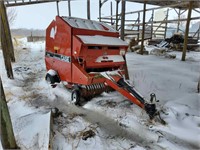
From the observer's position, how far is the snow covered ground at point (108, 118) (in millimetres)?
2338

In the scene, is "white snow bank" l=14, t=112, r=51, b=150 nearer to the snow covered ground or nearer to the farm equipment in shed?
the snow covered ground

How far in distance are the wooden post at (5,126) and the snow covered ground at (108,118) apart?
20 cm

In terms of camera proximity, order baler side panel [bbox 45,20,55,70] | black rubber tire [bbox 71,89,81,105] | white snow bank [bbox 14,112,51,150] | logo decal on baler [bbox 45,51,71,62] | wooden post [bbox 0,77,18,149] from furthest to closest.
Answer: baler side panel [bbox 45,20,55,70]
logo decal on baler [bbox 45,51,71,62]
black rubber tire [bbox 71,89,81,105]
white snow bank [bbox 14,112,51,150]
wooden post [bbox 0,77,18,149]

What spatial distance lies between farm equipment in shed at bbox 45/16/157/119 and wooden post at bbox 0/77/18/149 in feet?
5.50

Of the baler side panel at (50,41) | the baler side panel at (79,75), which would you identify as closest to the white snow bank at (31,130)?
the baler side panel at (79,75)

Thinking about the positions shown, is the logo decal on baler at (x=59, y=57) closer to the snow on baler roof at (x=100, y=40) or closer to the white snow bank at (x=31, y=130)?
the snow on baler roof at (x=100, y=40)

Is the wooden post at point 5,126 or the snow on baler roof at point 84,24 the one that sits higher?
the snow on baler roof at point 84,24

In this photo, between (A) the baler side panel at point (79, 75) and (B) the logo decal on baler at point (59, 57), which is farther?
(B) the logo decal on baler at point (59, 57)

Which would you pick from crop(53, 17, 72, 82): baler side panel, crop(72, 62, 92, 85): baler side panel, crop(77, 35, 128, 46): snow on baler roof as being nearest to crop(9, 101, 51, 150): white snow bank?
crop(72, 62, 92, 85): baler side panel

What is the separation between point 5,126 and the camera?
187cm

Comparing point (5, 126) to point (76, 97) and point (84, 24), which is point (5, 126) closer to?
point (76, 97)

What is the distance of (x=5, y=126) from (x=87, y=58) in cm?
191

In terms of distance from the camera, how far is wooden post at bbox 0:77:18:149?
1.81 metres

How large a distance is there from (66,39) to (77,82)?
903mm
